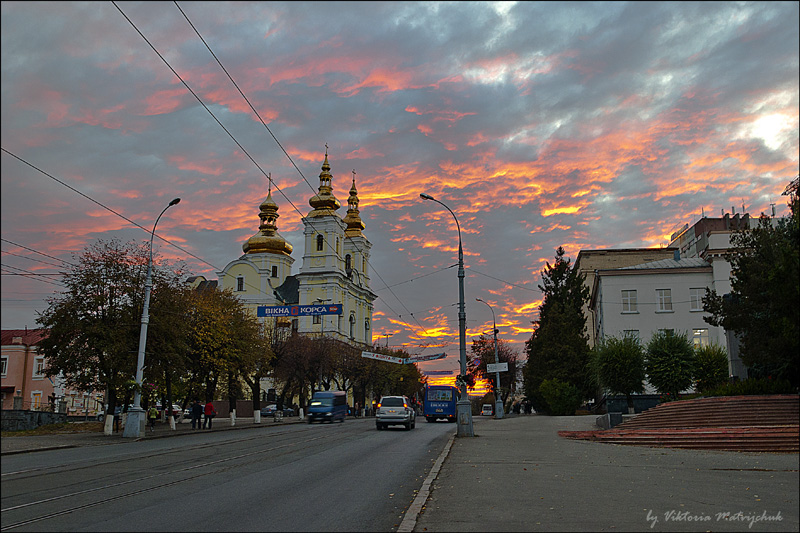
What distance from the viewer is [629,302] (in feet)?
168

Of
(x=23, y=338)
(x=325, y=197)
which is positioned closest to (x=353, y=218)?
(x=325, y=197)

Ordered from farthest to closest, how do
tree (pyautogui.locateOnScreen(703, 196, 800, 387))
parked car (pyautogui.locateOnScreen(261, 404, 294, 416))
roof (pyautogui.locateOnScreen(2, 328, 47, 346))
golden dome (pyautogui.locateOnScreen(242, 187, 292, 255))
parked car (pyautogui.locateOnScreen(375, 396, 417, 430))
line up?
golden dome (pyautogui.locateOnScreen(242, 187, 292, 255)) → parked car (pyautogui.locateOnScreen(261, 404, 294, 416)) → roof (pyautogui.locateOnScreen(2, 328, 47, 346)) → parked car (pyautogui.locateOnScreen(375, 396, 417, 430)) → tree (pyautogui.locateOnScreen(703, 196, 800, 387))

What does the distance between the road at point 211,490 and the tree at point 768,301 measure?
35.0 feet

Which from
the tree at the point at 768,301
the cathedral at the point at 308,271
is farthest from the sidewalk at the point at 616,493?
the cathedral at the point at 308,271

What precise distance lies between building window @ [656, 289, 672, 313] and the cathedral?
47774mm

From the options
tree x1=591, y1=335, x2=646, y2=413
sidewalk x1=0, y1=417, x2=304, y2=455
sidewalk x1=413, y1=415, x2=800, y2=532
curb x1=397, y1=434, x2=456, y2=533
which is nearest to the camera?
sidewalk x1=413, y1=415, x2=800, y2=532

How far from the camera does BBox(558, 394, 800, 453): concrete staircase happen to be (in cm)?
1712

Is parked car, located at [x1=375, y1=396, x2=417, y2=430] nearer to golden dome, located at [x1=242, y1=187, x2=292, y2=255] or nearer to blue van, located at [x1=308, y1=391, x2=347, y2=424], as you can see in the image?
blue van, located at [x1=308, y1=391, x2=347, y2=424]

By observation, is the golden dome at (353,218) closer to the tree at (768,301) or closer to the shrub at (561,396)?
the shrub at (561,396)

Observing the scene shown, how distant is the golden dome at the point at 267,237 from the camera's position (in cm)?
9546

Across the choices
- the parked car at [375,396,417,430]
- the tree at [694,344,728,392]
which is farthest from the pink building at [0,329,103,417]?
the tree at [694,344,728,392]

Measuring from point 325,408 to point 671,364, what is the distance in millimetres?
25054

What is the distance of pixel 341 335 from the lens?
90750 millimetres

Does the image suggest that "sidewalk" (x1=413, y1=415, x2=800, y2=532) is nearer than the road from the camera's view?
Yes
